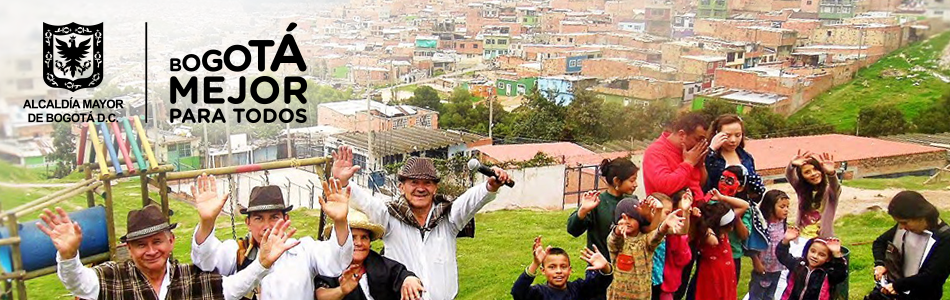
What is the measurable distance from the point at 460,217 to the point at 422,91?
114ft

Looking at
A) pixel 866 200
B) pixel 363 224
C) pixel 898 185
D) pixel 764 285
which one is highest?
pixel 363 224

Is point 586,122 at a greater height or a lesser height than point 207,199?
lesser

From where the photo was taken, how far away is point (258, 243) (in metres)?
2.95

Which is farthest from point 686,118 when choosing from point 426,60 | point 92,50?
point 426,60

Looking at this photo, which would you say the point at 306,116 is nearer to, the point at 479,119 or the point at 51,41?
the point at 479,119

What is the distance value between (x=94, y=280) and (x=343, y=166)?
1.06 metres

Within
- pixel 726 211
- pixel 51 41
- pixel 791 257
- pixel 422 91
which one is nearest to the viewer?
pixel 726 211

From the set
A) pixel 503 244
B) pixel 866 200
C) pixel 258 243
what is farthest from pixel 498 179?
pixel 866 200

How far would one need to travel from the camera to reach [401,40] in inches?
2872

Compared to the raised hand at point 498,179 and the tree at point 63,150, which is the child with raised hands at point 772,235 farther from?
the tree at point 63,150

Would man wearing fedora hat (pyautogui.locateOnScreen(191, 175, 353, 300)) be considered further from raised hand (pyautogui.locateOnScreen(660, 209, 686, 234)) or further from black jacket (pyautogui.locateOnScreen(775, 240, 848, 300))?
black jacket (pyautogui.locateOnScreen(775, 240, 848, 300))

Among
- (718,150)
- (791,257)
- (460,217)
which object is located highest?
(718,150)

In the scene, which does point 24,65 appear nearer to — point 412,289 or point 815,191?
point 412,289

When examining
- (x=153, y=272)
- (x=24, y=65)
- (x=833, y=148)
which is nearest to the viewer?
(x=153, y=272)
